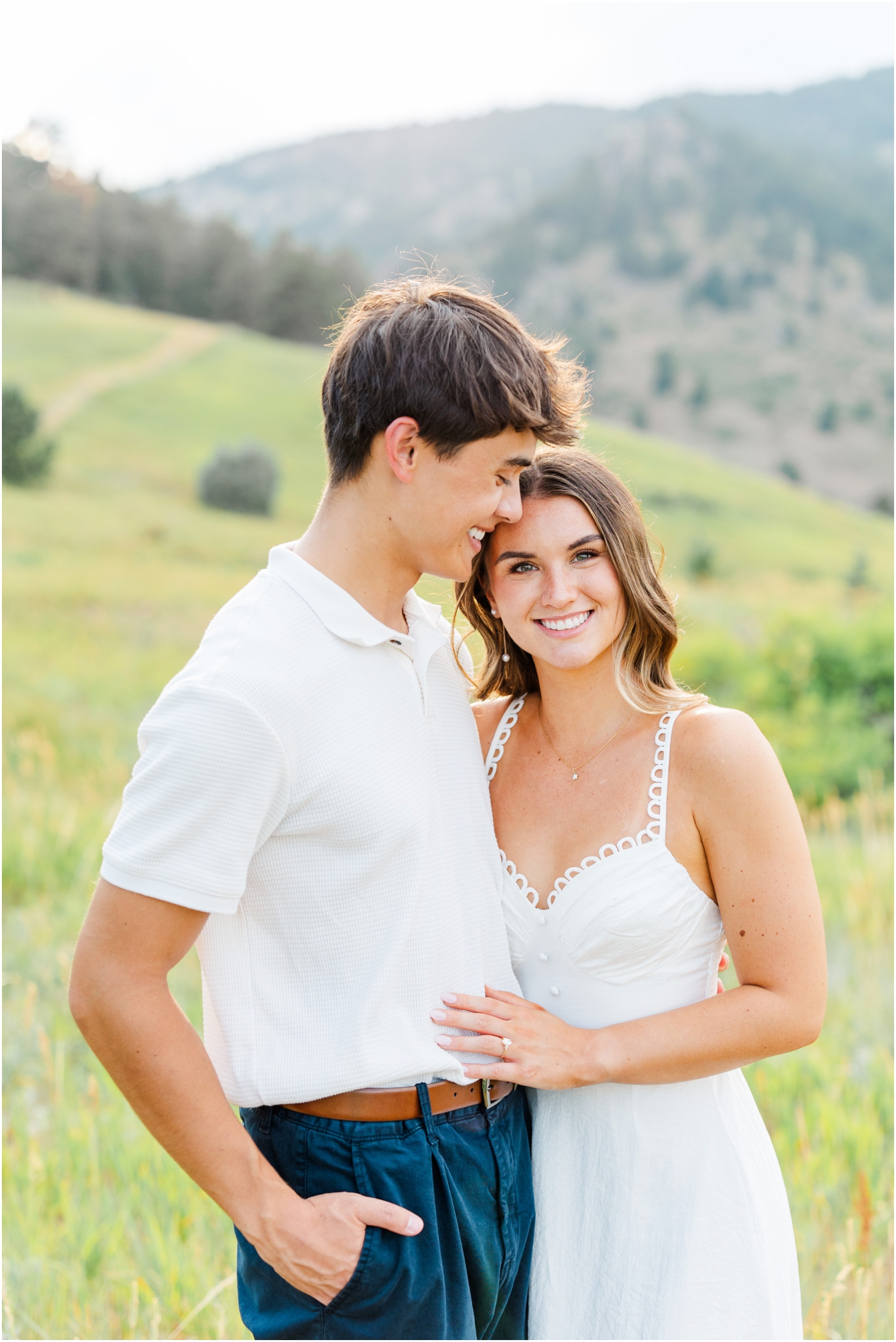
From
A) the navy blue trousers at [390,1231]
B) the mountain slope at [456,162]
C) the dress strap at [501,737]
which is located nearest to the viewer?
the navy blue trousers at [390,1231]

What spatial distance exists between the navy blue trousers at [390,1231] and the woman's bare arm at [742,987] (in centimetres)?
20

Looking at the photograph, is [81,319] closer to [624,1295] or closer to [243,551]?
[243,551]

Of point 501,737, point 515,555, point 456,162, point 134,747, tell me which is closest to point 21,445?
point 134,747

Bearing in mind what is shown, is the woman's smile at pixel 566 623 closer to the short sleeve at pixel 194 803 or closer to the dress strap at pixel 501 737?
the dress strap at pixel 501 737

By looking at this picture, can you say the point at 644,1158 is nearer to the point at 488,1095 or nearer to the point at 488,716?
the point at 488,1095

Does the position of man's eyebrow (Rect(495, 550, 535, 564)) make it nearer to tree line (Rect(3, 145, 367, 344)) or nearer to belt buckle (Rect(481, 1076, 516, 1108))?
belt buckle (Rect(481, 1076, 516, 1108))

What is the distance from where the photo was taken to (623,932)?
7.16 feet

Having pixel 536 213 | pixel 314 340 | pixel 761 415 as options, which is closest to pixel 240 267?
pixel 314 340

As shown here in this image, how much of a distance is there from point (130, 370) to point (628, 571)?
125 feet

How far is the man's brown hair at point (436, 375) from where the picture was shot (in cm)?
196

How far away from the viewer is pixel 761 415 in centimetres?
8088

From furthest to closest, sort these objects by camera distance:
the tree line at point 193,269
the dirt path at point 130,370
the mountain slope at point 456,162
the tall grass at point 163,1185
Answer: the mountain slope at point 456,162
the tree line at point 193,269
the dirt path at point 130,370
the tall grass at point 163,1185

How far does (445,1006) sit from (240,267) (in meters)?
55.8

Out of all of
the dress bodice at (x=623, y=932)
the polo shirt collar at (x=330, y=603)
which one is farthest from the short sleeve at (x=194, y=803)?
the dress bodice at (x=623, y=932)
